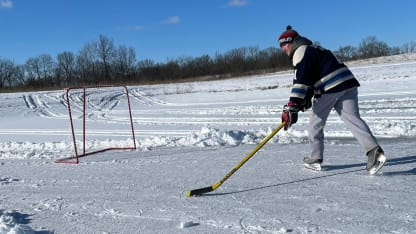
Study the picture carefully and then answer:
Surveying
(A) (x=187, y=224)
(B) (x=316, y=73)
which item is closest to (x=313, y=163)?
(B) (x=316, y=73)

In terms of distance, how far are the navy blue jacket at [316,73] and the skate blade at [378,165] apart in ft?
2.74

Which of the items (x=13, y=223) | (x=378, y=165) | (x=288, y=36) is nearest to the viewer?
(x=13, y=223)

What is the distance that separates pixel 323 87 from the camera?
434cm

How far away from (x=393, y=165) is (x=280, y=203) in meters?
2.02

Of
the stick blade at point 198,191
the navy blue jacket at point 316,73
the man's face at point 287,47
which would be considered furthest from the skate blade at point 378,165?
the stick blade at point 198,191

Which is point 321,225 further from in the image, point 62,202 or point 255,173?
point 62,202

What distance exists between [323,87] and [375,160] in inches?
38.6

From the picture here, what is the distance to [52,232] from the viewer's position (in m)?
3.16

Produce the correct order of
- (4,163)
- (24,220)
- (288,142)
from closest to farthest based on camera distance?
(24,220)
(4,163)
(288,142)

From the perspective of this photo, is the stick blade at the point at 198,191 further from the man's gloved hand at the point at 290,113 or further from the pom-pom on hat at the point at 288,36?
the pom-pom on hat at the point at 288,36

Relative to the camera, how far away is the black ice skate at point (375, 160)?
426cm

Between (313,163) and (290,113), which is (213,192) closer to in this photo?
(290,113)

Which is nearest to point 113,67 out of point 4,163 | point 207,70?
point 207,70

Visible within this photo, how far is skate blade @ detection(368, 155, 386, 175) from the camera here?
4258 millimetres
